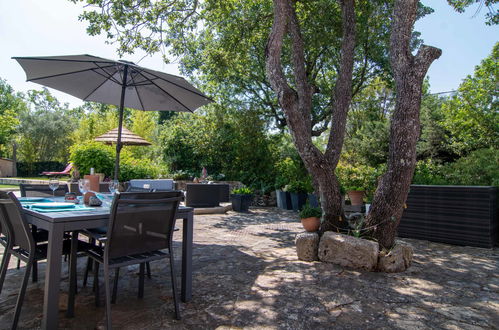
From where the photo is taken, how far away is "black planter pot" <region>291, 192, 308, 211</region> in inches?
333

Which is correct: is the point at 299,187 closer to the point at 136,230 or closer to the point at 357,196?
the point at 357,196

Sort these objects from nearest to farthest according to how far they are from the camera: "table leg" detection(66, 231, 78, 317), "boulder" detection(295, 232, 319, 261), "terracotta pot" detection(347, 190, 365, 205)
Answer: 1. "table leg" detection(66, 231, 78, 317)
2. "boulder" detection(295, 232, 319, 261)
3. "terracotta pot" detection(347, 190, 365, 205)

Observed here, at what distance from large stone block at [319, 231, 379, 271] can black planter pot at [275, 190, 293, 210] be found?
5.27 m

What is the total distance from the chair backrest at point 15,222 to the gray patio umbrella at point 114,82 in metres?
1.55

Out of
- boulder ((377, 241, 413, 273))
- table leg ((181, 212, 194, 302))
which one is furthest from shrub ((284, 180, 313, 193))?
table leg ((181, 212, 194, 302))

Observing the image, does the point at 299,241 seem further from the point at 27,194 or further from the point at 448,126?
the point at 448,126

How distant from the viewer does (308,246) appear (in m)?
3.74

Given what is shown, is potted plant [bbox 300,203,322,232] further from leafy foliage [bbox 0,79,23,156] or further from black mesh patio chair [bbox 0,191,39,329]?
leafy foliage [bbox 0,79,23,156]

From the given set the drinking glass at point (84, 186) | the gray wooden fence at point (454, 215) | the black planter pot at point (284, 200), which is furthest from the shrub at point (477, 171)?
the drinking glass at point (84, 186)

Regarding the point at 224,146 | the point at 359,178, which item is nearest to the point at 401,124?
the point at 359,178

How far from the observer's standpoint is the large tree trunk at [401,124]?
3.35 metres

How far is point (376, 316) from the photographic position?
227cm

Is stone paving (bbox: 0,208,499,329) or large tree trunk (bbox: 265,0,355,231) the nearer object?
stone paving (bbox: 0,208,499,329)

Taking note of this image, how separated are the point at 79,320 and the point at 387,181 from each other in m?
3.11
